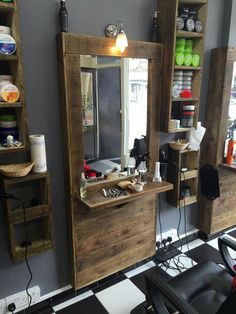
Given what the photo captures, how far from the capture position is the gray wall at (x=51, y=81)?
4.53 ft

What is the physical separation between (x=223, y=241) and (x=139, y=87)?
1.10m

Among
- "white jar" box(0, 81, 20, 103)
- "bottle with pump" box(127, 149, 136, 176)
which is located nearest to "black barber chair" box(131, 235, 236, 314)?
"bottle with pump" box(127, 149, 136, 176)

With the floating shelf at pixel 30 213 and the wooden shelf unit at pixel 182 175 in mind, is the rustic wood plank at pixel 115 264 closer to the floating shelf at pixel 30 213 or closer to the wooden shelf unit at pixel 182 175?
the wooden shelf unit at pixel 182 175

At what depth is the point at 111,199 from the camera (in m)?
1.57

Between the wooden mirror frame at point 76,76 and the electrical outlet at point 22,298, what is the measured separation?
69cm

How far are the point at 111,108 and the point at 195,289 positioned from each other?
1151mm

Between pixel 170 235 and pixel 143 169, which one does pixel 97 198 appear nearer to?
pixel 143 169

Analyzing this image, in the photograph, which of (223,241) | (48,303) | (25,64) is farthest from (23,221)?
(223,241)

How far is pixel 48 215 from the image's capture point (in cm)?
152

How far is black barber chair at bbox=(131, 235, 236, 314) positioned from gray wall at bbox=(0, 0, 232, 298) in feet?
2.27

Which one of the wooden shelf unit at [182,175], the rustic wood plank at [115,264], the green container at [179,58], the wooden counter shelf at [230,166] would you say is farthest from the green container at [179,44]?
the rustic wood plank at [115,264]

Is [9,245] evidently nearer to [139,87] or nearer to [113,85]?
[113,85]

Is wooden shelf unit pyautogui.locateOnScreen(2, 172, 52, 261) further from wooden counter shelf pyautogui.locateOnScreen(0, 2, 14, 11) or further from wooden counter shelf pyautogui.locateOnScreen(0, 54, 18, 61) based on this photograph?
wooden counter shelf pyautogui.locateOnScreen(0, 2, 14, 11)

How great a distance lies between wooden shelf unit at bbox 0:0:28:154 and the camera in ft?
3.94
